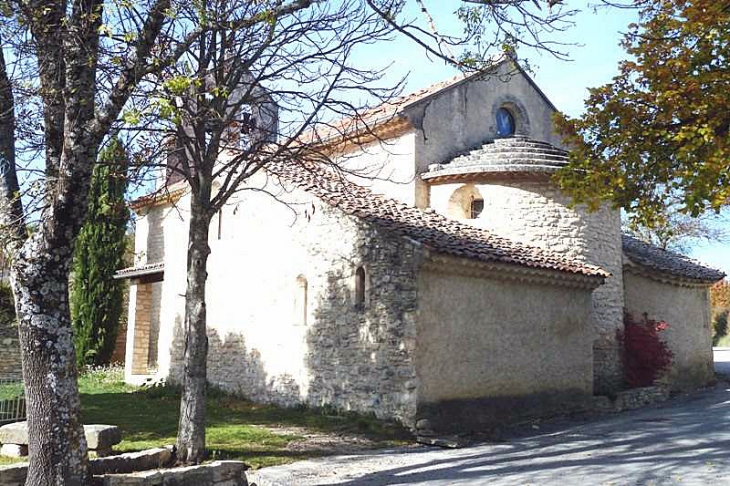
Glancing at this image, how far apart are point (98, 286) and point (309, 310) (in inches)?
448

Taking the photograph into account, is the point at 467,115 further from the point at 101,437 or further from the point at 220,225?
the point at 101,437

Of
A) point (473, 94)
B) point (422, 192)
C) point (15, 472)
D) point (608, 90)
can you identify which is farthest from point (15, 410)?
point (473, 94)

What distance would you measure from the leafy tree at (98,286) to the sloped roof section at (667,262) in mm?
16017

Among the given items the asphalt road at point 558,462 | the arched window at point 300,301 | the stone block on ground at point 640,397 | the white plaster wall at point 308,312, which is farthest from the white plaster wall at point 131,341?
the stone block on ground at point 640,397

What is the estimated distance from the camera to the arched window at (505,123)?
1956 cm

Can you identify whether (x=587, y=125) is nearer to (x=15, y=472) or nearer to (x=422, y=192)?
(x=422, y=192)

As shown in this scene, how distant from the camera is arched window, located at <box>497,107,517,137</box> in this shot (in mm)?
19562

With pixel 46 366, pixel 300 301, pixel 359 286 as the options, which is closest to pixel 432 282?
pixel 359 286

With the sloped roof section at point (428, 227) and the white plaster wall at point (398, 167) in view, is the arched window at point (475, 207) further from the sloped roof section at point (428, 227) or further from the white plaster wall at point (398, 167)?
the white plaster wall at point (398, 167)

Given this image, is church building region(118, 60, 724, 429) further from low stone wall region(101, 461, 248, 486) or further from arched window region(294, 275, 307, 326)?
low stone wall region(101, 461, 248, 486)

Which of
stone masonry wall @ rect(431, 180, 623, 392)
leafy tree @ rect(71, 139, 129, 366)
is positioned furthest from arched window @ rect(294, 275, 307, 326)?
leafy tree @ rect(71, 139, 129, 366)

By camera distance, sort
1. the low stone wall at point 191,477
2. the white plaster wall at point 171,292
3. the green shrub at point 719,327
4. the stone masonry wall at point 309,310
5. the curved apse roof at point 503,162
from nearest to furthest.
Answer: the low stone wall at point 191,477 < the stone masonry wall at point 309,310 < the curved apse roof at point 503,162 < the white plaster wall at point 171,292 < the green shrub at point 719,327

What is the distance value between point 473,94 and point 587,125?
8010mm

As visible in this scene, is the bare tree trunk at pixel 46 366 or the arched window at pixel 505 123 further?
the arched window at pixel 505 123
